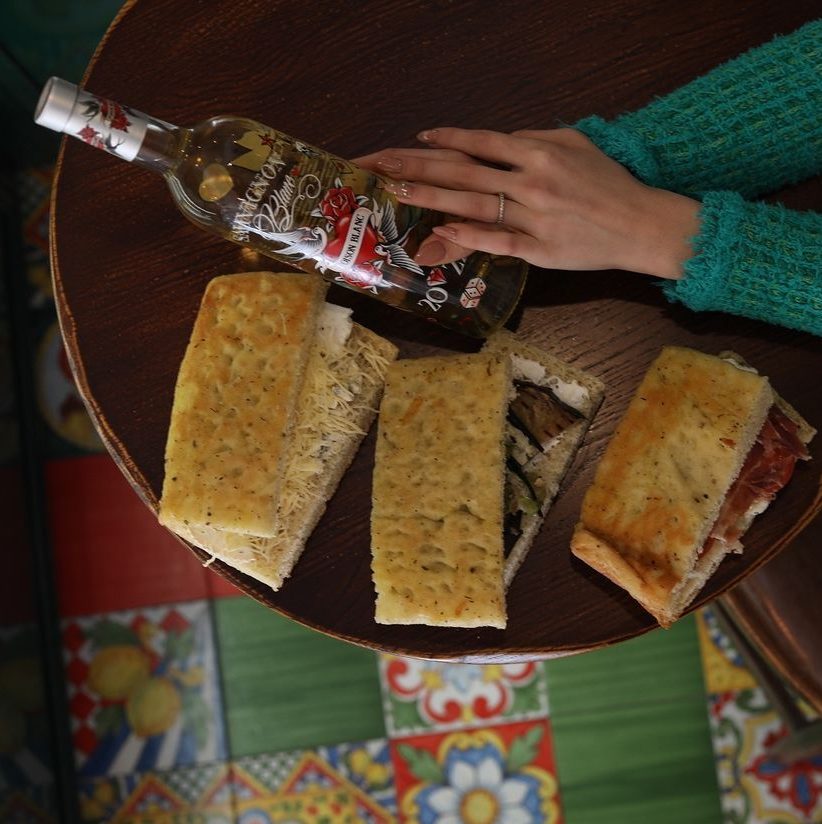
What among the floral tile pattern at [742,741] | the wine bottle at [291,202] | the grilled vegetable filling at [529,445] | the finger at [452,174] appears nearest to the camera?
the wine bottle at [291,202]

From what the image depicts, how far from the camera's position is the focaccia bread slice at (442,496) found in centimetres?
143

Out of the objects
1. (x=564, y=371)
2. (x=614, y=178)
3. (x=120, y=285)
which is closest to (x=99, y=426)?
(x=120, y=285)

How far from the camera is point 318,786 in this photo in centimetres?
248

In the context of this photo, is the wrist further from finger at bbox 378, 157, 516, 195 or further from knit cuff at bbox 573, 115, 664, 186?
finger at bbox 378, 157, 516, 195

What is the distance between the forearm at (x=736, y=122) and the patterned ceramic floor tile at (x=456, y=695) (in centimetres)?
147

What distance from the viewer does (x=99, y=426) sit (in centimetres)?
153

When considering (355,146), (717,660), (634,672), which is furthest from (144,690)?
(355,146)

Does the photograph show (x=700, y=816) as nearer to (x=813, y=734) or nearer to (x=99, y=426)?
(x=813, y=734)

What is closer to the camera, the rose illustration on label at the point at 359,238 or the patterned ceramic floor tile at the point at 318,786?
the rose illustration on label at the point at 359,238

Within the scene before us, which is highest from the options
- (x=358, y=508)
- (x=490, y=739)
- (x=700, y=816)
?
(x=358, y=508)

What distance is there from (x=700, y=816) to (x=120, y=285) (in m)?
2.05

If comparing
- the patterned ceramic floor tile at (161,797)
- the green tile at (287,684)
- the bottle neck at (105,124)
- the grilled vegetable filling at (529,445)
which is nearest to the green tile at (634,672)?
the green tile at (287,684)

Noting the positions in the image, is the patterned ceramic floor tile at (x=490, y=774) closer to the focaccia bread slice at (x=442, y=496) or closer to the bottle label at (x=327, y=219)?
the focaccia bread slice at (x=442, y=496)

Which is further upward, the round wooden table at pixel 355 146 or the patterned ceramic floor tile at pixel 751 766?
the round wooden table at pixel 355 146
